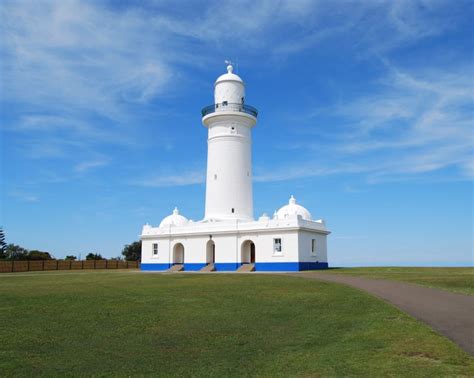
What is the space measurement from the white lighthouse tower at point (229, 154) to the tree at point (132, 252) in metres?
29.9

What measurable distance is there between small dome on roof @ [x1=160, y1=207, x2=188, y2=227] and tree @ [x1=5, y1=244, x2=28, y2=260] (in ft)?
86.5

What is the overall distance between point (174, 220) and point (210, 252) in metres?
6.86

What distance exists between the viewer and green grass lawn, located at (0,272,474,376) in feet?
24.7

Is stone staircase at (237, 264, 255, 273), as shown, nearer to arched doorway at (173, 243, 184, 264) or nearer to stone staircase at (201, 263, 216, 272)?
stone staircase at (201, 263, 216, 272)

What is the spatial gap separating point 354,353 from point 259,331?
8.68ft

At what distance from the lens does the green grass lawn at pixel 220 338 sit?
7.54 meters

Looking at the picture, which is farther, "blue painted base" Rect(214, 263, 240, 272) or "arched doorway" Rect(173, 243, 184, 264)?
"arched doorway" Rect(173, 243, 184, 264)

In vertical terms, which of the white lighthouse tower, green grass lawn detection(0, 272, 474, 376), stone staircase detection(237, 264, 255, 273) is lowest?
green grass lawn detection(0, 272, 474, 376)

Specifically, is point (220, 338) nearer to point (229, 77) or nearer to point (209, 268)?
point (209, 268)

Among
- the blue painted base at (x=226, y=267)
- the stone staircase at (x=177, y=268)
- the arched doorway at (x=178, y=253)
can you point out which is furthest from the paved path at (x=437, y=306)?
the arched doorway at (x=178, y=253)

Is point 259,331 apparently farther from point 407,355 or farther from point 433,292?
point 433,292

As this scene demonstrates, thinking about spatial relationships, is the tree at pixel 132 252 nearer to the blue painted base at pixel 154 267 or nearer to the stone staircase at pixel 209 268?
the blue painted base at pixel 154 267

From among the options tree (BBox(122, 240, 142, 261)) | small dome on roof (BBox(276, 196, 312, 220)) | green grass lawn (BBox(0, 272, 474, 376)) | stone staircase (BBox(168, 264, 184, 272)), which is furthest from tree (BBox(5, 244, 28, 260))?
green grass lawn (BBox(0, 272, 474, 376))

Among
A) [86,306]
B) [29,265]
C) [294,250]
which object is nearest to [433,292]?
[86,306]
